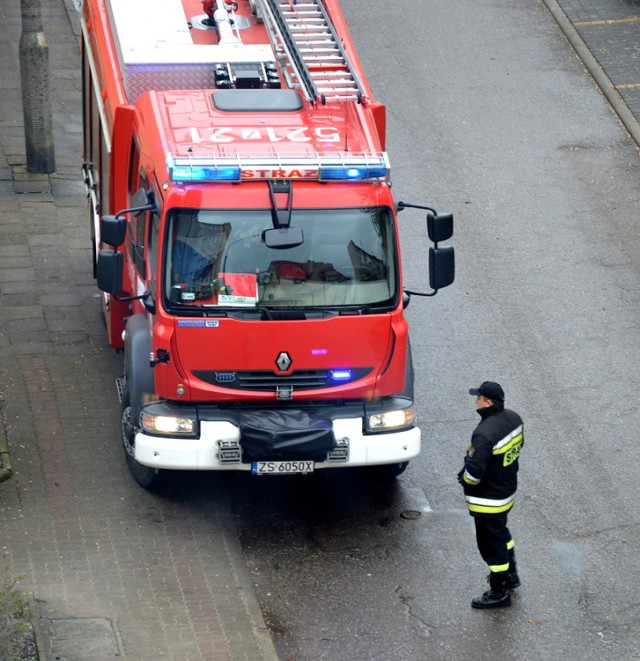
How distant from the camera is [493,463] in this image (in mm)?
9195

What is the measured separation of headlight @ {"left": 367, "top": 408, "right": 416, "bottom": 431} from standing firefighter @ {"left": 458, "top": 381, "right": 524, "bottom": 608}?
0.82 meters

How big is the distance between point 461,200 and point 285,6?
4487mm

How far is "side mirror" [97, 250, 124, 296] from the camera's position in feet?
32.3

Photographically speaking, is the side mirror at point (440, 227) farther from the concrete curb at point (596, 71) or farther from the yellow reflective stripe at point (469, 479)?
the concrete curb at point (596, 71)

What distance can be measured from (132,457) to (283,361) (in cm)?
180

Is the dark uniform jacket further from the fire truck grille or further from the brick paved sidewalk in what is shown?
the brick paved sidewalk

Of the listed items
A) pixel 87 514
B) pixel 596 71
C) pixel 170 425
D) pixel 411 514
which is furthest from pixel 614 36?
pixel 87 514

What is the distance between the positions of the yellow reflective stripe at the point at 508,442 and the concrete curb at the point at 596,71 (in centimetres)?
906

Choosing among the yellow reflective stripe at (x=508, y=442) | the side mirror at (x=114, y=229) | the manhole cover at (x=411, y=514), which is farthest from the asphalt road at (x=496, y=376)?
the side mirror at (x=114, y=229)

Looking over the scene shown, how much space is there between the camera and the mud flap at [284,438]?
Result: 9.60 meters

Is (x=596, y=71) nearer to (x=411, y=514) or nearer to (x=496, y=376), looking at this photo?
(x=496, y=376)

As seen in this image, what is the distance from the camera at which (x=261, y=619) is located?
9219mm

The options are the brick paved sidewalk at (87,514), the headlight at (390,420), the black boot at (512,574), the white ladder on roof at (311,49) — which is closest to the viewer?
the brick paved sidewalk at (87,514)

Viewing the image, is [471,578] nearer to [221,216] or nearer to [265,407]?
[265,407]
